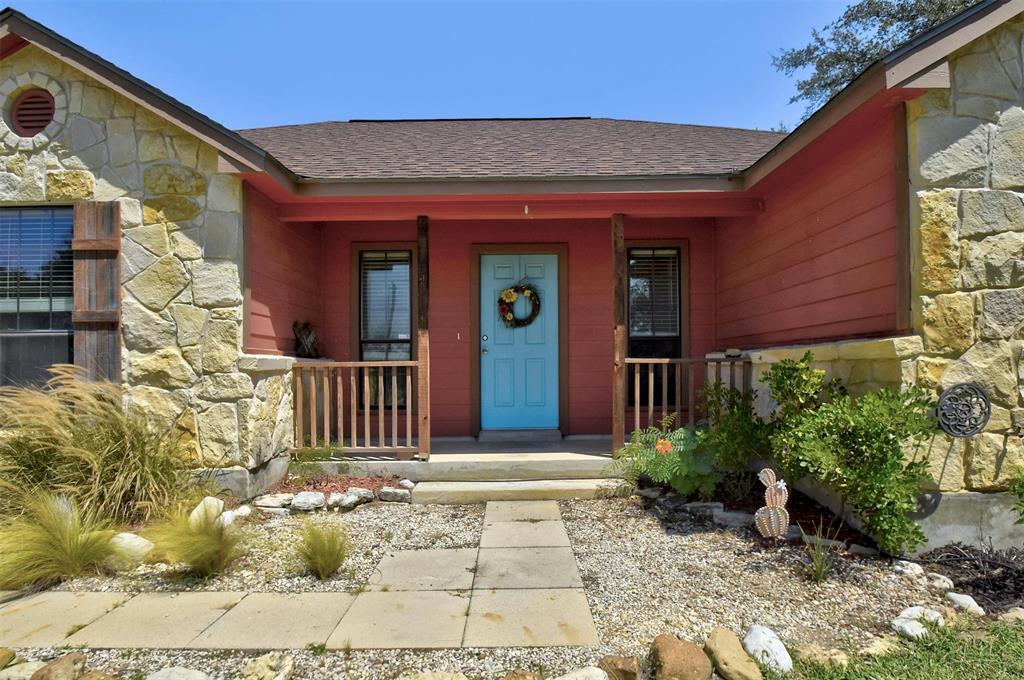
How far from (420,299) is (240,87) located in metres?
6.67

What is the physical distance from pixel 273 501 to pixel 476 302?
117 inches

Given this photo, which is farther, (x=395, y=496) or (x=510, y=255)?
(x=510, y=255)

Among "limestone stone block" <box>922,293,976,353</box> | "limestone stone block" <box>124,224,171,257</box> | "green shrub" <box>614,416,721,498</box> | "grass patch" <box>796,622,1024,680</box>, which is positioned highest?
"limestone stone block" <box>124,224,171,257</box>

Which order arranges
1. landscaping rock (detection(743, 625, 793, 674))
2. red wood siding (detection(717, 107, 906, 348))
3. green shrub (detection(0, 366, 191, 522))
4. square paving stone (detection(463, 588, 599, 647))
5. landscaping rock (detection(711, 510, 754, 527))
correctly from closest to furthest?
landscaping rock (detection(743, 625, 793, 674)), square paving stone (detection(463, 588, 599, 647)), red wood siding (detection(717, 107, 906, 348)), green shrub (detection(0, 366, 191, 522)), landscaping rock (detection(711, 510, 754, 527))

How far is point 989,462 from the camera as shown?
10.9 ft

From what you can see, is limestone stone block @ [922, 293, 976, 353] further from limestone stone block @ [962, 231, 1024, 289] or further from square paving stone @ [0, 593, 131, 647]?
square paving stone @ [0, 593, 131, 647]

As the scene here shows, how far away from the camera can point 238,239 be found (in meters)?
4.56

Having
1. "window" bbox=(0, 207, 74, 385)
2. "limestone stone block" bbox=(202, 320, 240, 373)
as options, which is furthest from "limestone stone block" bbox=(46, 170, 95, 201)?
"limestone stone block" bbox=(202, 320, 240, 373)

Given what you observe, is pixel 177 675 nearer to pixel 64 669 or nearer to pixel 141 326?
pixel 64 669

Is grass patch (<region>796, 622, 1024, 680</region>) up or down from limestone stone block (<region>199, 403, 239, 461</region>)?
down

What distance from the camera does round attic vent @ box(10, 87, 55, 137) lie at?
4.55 m

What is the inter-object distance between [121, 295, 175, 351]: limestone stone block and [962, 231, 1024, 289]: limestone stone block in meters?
5.54

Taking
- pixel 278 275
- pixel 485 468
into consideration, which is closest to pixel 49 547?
pixel 278 275

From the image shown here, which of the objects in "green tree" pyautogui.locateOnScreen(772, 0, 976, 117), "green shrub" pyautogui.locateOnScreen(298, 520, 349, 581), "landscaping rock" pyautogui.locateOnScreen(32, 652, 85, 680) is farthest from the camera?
"green tree" pyautogui.locateOnScreen(772, 0, 976, 117)
